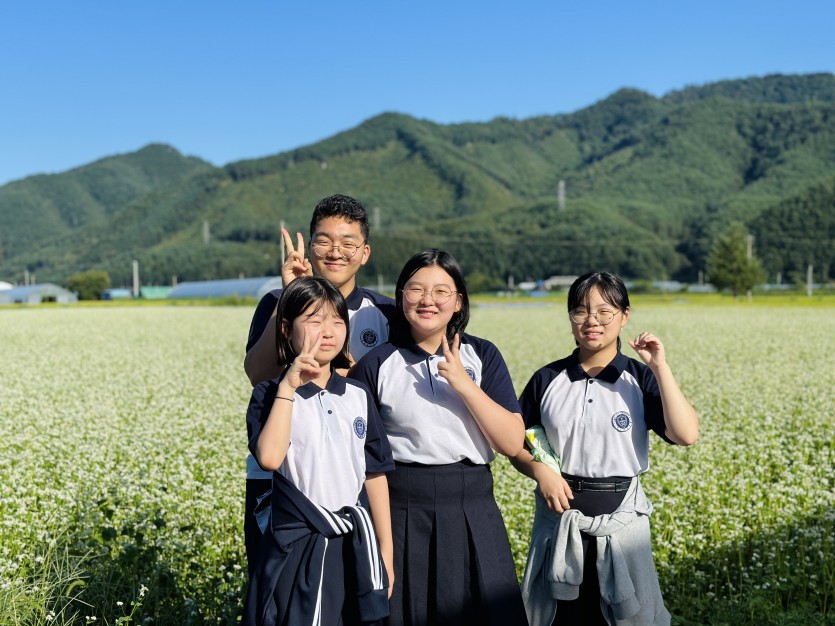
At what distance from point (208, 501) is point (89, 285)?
278 ft

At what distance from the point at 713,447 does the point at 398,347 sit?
262 inches

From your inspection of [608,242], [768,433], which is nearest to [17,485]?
[768,433]

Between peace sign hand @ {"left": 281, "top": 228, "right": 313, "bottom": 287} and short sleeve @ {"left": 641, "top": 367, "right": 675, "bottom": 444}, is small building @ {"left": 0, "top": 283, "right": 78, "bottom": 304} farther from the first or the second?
short sleeve @ {"left": 641, "top": 367, "right": 675, "bottom": 444}

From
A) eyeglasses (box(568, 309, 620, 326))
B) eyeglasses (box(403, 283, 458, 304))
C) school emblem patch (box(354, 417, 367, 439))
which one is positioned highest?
eyeglasses (box(403, 283, 458, 304))

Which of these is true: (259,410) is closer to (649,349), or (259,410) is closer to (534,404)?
(534,404)

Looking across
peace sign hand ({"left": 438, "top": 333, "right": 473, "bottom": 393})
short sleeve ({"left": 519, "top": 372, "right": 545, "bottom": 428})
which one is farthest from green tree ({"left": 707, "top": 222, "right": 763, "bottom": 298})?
peace sign hand ({"left": 438, "top": 333, "right": 473, "bottom": 393})

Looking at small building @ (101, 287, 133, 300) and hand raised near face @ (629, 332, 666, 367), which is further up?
hand raised near face @ (629, 332, 666, 367)

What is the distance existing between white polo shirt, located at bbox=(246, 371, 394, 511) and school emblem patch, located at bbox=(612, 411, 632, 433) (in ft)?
3.54

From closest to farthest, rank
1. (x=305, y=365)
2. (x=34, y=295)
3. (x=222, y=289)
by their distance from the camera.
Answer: (x=305, y=365)
(x=222, y=289)
(x=34, y=295)

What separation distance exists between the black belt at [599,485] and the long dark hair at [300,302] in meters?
1.23

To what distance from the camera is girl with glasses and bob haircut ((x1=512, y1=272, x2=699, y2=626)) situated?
132 inches

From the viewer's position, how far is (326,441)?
298 cm

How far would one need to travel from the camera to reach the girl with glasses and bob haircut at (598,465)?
335cm

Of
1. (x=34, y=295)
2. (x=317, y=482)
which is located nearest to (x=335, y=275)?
(x=317, y=482)
